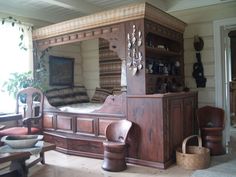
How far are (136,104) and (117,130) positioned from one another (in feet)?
1.58

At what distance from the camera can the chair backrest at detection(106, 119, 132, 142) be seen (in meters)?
3.78

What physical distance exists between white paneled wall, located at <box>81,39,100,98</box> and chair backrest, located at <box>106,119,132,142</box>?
2.31 m

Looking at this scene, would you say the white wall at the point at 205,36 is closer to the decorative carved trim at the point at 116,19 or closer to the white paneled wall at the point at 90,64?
the decorative carved trim at the point at 116,19

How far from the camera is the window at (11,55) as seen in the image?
483cm

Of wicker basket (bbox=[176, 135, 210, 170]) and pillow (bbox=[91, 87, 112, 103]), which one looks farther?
pillow (bbox=[91, 87, 112, 103])

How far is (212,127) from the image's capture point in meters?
4.51

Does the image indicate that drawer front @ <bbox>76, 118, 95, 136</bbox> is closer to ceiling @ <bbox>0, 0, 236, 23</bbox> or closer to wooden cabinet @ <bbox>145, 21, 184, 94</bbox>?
wooden cabinet @ <bbox>145, 21, 184, 94</bbox>

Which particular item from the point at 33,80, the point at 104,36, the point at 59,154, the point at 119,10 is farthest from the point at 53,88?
the point at 119,10

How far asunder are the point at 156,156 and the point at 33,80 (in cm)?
280

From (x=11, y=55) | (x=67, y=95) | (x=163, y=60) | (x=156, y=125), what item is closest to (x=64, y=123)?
(x=67, y=95)

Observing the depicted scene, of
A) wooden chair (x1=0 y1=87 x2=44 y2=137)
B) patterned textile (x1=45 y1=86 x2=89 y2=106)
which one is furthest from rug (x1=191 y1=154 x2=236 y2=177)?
patterned textile (x1=45 y1=86 x2=89 y2=106)

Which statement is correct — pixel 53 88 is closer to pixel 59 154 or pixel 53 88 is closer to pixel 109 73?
pixel 109 73

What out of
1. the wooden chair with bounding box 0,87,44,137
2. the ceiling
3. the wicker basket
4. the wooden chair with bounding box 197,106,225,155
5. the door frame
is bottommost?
the wicker basket

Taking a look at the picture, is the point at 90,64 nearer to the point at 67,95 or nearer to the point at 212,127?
the point at 67,95
